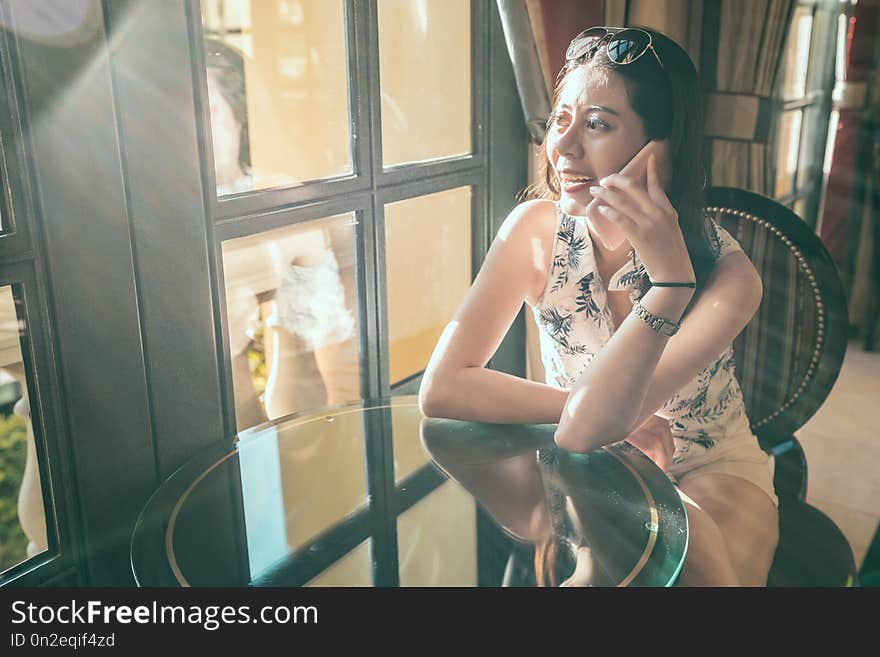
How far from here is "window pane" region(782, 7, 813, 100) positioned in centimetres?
113

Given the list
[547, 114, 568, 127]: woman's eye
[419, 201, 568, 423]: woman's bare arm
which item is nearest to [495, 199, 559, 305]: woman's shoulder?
[419, 201, 568, 423]: woman's bare arm

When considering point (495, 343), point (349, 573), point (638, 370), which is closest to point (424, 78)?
point (495, 343)

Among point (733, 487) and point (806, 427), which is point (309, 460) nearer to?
point (733, 487)

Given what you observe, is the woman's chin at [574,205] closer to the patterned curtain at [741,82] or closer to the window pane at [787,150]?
the patterned curtain at [741,82]

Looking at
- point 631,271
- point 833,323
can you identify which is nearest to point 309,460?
point 631,271

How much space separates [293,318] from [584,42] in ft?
1.54

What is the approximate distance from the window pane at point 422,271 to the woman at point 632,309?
202 millimetres

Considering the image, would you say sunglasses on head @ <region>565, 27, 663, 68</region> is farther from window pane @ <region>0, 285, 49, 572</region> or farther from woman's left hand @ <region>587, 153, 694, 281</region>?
window pane @ <region>0, 285, 49, 572</region>

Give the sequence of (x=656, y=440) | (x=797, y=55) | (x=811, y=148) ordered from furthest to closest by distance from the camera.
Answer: (x=811, y=148) → (x=797, y=55) → (x=656, y=440)

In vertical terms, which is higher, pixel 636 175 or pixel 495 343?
pixel 636 175

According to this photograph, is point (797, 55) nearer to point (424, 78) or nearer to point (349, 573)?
point (424, 78)

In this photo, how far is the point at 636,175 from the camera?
0.82 metres

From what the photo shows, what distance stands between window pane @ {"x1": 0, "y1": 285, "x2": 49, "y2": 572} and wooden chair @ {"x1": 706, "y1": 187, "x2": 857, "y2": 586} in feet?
2.72

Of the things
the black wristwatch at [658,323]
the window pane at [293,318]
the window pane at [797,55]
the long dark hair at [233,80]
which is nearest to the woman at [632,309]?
the black wristwatch at [658,323]
